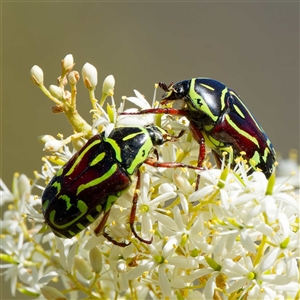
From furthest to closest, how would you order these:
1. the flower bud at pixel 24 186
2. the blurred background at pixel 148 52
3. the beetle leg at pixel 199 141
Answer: the blurred background at pixel 148 52 → the flower bud at pixel 24 186 → the beetle leg at pixel 199 141

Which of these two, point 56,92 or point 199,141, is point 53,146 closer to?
point 56,92

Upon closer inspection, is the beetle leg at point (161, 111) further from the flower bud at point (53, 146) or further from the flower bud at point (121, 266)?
the flower bud at point (121, 266)

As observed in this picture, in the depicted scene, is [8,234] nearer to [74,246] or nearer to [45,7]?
[74,246]

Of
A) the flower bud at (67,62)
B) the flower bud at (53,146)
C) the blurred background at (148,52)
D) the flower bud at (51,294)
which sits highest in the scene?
the blurred background at (148,52)

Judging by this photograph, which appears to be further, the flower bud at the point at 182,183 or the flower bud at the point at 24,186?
the flower bud at the point at 24,186

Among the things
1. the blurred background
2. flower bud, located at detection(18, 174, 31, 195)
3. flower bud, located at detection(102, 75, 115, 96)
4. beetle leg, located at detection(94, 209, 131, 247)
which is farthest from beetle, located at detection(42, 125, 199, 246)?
the blurred background

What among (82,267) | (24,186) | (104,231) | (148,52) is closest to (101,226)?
(104,231)

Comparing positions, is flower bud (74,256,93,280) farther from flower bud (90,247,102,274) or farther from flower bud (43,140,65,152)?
flower bud (43,140,65,152)

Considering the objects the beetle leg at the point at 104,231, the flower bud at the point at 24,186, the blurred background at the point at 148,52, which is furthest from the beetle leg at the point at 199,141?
the blurred background at the point at 148,52
